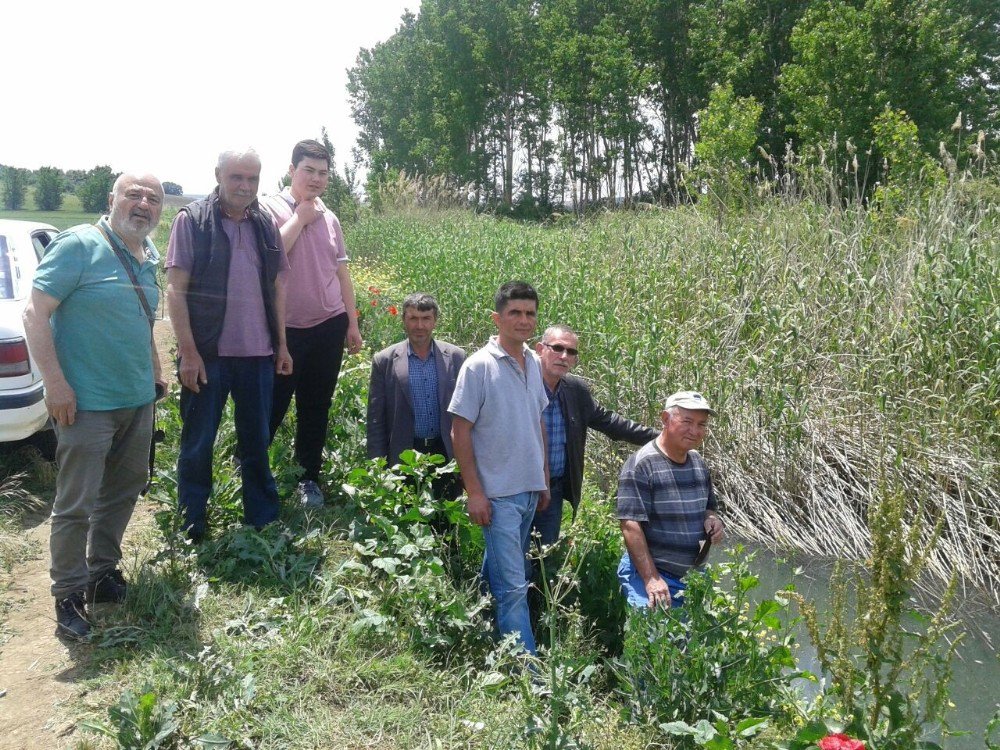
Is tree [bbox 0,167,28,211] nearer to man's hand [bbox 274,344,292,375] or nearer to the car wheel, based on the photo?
the car wheel

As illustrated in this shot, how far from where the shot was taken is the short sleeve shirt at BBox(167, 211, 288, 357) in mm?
4051

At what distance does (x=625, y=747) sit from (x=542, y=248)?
852cm

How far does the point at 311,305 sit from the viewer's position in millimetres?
4668

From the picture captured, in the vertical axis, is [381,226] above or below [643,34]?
below

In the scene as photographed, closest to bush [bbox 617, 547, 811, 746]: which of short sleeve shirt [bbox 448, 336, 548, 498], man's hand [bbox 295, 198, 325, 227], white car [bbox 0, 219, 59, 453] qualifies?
short sleeve shirt [bbox 448, 336, 548, 498]

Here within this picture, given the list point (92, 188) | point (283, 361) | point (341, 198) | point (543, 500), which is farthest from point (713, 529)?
point (341, 198)

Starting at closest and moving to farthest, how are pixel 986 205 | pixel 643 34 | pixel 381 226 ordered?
1. pixel 986 205
2. pixel 381 226
3. pixel 643 34

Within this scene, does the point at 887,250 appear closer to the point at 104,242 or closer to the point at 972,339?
the point at 972,339

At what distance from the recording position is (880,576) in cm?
232

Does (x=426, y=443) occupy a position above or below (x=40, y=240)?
A: below

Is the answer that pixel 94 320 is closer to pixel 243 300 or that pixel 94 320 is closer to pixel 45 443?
pixel 243 300

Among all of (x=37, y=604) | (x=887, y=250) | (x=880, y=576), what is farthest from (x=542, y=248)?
(x=880, y=576)

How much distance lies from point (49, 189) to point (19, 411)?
1270cm

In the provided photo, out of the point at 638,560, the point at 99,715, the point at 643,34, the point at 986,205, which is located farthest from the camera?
the point at 643,34
